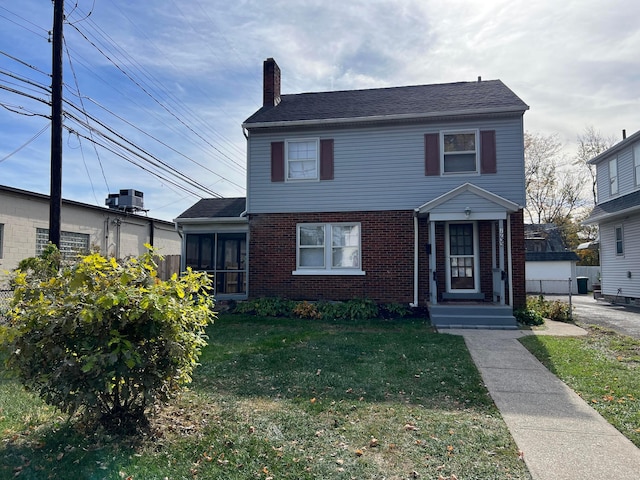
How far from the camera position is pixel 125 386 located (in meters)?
3.77

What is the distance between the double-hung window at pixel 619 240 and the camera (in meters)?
17.0

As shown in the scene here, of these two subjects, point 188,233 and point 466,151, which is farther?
point 188,233

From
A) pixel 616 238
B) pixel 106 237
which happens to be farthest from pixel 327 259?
pixel 616 238

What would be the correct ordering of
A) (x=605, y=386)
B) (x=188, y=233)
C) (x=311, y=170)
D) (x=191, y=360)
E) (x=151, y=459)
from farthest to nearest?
(x=188, y=233) < (x=311, y=170) < (x=605, y=386) < (x=191, y=360) < (x=151, y=459)

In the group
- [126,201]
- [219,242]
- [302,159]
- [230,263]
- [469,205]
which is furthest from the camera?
[126,201]

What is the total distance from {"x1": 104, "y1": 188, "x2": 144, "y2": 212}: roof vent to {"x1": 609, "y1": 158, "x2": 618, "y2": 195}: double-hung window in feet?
68.3

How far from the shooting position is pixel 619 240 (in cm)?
1734

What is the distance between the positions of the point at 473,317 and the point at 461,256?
2.18 metres

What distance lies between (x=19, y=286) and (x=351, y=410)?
3604 millimetres

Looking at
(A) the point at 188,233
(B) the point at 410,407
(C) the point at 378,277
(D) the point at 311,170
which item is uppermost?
(D) the point at 311,170

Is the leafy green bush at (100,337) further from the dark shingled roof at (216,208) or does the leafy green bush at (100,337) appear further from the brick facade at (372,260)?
the dark shingled roof at (216,208)

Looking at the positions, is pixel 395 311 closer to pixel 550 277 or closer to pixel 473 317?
pixel 473 317

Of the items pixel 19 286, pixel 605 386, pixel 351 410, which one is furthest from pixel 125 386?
pixel 605 386

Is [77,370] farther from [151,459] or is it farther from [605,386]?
[605,386]
